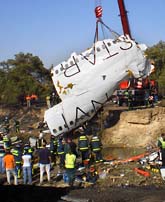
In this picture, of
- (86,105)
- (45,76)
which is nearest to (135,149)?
(86,105)

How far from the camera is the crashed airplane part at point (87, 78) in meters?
26.9

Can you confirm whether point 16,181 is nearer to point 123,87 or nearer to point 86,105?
point 86,105

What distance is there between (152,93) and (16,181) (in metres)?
16.7

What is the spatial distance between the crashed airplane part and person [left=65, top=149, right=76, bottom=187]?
30.5ft

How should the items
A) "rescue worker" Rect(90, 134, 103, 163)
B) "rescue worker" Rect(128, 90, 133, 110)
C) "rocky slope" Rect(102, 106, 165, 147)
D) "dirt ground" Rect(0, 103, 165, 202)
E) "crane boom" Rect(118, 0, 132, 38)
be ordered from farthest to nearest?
"crane boom" Rect(118, 0, 132, 38), "rescue worker" Rect(128, 90, 133, 110), "rocky slope" Rect(102, 106, 165, 147), "rescue worker" Rect(90, 134, 103, 163), "dirt ground" Rect(0, 103, 165, 202)

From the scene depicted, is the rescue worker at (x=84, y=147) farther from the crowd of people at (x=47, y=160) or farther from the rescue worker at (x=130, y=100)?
the rescue worker at (x=130, y=100)

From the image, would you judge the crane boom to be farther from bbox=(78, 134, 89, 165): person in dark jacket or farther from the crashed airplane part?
bbox=(78, 134, 89, 165): person in dark jacket

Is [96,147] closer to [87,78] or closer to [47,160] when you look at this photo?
[47,160]

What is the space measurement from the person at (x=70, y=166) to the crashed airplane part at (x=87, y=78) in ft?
30.5

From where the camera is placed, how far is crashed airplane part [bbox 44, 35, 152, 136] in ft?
88.3

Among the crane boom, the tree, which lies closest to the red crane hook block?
the crane boom

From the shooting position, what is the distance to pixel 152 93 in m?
31.8

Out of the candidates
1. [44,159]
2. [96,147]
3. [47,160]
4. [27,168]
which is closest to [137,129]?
[96,147]

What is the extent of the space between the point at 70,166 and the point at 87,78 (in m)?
10.5
